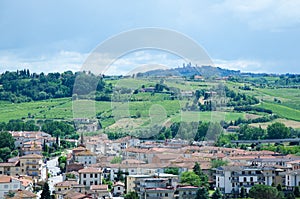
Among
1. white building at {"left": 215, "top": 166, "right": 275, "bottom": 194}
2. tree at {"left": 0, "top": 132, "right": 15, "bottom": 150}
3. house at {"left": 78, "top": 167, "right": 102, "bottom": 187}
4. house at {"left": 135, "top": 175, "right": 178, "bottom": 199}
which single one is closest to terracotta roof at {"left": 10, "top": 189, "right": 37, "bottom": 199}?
house at {"left": 135, "top": 175, "right": 178, "bottom": 199}

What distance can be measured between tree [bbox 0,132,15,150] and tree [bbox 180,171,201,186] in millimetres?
12090

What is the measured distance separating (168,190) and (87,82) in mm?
36248

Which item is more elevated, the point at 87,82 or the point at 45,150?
the point at 87,82

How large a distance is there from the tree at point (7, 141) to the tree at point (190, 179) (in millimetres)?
12090

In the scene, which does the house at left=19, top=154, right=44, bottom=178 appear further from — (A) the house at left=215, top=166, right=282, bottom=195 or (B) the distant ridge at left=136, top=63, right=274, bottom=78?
(B) the distant ridge at left=136, top=63, right=274, bottom=78

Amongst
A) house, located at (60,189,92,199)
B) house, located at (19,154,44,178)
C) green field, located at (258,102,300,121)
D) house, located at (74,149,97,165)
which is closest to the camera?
house, located at (60,189,92,199)

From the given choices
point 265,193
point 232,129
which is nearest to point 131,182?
point 265,193

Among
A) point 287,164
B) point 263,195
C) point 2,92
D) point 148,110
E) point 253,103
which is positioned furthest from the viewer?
point 2,92

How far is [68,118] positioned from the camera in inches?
2007

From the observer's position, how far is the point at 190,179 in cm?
2331

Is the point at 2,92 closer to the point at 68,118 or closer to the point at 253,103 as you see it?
the point at 68,118

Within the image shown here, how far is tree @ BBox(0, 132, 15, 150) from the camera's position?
33.0 metres

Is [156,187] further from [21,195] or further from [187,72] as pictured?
[187,72]

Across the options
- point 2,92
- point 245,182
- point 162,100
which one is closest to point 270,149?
point 245,182
